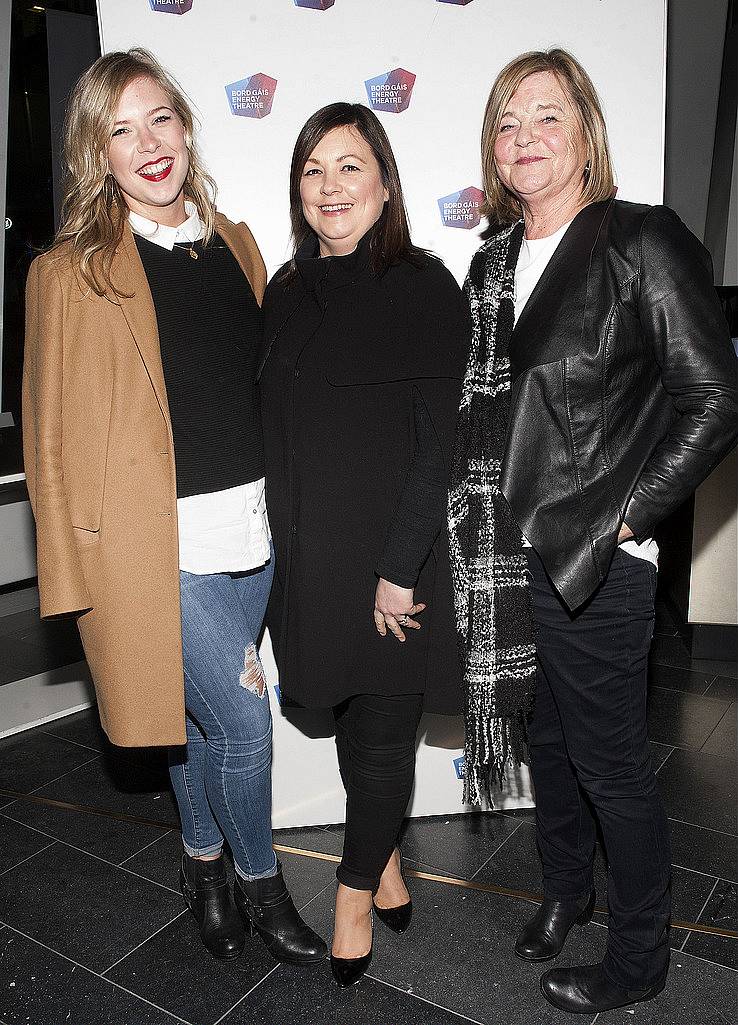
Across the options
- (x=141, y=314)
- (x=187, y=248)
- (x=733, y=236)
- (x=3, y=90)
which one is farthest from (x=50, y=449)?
(x=733, y=236)

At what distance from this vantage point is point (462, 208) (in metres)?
2.29

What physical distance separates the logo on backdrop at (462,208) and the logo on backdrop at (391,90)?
0.24 metres

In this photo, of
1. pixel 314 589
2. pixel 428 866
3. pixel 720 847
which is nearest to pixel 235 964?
pixel 428 866

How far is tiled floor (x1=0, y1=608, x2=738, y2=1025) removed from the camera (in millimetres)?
1957

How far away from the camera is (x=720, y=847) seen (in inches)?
98.0

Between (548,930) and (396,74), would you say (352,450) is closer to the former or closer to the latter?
(396,74)

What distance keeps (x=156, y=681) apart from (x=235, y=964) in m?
0.77

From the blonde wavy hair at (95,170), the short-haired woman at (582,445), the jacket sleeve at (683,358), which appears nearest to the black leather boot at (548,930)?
the short-haired woman at (582,445)

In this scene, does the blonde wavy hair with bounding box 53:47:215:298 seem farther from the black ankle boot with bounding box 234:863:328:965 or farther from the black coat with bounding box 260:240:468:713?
the black ankle boot with bounding box 234:863:328:965

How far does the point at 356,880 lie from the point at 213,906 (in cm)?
41

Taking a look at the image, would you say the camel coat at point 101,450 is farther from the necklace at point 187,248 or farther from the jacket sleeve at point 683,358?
the jacket sleeve at point 683,358

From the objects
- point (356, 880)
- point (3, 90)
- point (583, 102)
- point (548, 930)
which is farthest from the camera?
point (3, 90)

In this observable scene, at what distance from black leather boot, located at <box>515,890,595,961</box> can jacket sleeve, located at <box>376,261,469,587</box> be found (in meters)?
0.90

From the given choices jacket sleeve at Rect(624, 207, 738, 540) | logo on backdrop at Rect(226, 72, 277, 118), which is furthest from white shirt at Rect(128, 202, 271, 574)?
jacket sleeve at Rect(624, 207, 738, 540)
